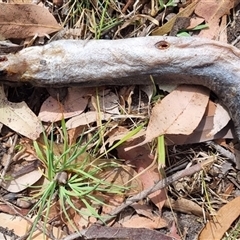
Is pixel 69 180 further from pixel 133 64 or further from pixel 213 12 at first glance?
pixel 213 12

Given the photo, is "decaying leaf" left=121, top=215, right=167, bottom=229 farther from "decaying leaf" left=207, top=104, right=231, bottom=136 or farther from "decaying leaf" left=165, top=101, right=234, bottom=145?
"decaying leaf" left=207, top=104, right=231, bottom=136

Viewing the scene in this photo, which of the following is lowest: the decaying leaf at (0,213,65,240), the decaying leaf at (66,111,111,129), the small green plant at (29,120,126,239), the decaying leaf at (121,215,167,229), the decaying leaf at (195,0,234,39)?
the decaying leaf at (0,213,65,240)

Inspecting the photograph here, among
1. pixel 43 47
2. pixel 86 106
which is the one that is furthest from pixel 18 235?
pixel 43 47

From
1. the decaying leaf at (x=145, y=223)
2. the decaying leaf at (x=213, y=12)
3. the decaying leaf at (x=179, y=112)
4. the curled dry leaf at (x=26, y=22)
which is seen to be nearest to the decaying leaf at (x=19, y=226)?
the decaying leaf at (x=145, y=223)

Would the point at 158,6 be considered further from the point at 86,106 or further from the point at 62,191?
the point at 62,191

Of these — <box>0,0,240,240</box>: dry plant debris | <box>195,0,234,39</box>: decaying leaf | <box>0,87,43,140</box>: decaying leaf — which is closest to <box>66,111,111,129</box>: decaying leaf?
<box>0,0,240,240</box>: dry plant debris

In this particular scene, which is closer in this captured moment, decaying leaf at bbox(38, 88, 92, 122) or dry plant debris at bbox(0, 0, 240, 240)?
dry plant debris at bbox(0, 0, 240, 240)
